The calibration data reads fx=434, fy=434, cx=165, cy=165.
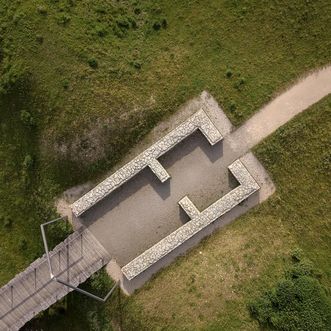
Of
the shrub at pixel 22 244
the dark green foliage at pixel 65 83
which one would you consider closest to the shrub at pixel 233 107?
the dark green foliage at pixel 65 83

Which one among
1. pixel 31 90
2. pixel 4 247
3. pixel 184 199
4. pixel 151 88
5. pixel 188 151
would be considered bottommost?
pixel 184 199

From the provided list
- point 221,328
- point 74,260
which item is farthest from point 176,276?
point 74,260

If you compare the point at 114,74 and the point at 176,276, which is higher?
the point at 114,74

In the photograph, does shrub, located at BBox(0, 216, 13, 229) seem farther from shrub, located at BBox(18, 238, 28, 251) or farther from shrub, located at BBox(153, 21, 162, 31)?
shrub, located at BBox(153, 21, 162, 31)

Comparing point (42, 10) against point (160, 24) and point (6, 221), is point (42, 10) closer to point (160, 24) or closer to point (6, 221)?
point (160, 24)

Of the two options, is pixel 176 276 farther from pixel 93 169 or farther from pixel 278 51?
pixel 278 51

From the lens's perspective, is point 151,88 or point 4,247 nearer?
point 151,88
